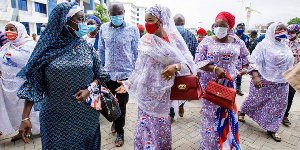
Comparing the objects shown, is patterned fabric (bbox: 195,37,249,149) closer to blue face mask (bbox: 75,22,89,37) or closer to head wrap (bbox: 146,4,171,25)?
head wrap (bbox: 146,4,171,25)

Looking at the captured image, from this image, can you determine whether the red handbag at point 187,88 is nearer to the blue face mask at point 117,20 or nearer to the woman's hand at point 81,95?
the woman's hand at point 81,95

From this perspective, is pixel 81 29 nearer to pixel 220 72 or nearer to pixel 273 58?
pixel 220 72

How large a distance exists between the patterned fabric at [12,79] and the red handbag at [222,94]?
295 centimetres

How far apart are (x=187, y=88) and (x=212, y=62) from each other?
682 mm

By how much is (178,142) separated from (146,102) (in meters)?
1.31

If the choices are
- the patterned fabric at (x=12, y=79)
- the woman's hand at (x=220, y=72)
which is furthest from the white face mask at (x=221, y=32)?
the patterned fabric at (x=12, y=79)

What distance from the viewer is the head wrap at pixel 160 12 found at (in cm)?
231

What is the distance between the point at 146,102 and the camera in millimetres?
2484

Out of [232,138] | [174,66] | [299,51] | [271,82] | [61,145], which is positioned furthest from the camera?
[299,51]

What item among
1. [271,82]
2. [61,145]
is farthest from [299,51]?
[61,145]

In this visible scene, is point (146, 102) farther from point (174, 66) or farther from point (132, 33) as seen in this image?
point (132, 33)

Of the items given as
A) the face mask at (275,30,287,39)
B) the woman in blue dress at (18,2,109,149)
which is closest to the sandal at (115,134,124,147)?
the woman in blue dress at (18,2,109,149)

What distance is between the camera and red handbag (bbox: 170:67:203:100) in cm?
231

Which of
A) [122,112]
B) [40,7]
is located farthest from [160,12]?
[40,7]
